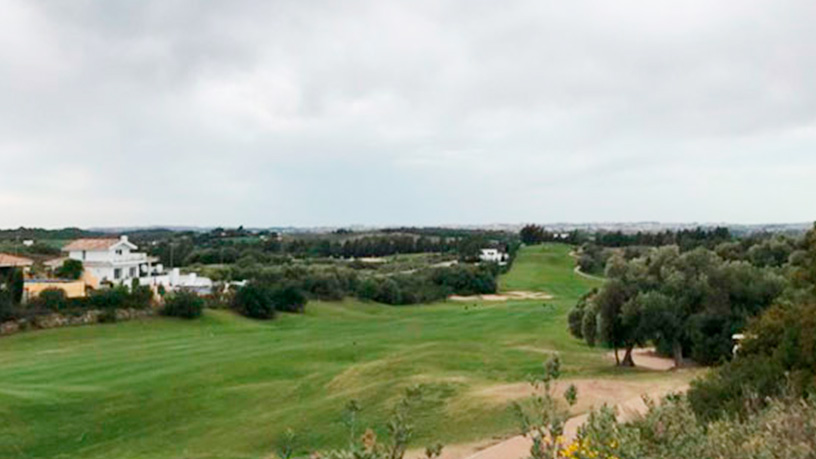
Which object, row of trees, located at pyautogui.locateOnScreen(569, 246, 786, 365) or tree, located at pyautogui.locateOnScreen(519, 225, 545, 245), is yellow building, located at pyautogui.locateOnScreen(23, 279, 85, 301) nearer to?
row of trees, located at pyautogui.locateOnScreen(569, 246, 786, 365)

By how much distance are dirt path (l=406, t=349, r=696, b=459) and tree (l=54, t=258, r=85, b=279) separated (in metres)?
49.0

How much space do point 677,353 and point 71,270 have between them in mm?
49013

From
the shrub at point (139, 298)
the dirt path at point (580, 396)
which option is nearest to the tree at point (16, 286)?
the shrub at point (139, 298)

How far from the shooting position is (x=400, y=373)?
28203mm

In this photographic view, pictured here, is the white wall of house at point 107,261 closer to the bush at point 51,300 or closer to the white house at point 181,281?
the white house at point 181,281

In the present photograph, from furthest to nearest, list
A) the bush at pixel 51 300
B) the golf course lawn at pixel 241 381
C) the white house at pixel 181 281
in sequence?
1. the white house at pixel 181 281
2. the bush at pixel 51 300
3. the golf course lawn at pixel 241 381

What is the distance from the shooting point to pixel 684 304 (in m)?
29.5

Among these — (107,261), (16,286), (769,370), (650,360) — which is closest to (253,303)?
(16,286)

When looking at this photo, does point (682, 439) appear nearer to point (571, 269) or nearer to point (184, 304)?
point (184, 304)

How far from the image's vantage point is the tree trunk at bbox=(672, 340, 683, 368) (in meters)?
29.6

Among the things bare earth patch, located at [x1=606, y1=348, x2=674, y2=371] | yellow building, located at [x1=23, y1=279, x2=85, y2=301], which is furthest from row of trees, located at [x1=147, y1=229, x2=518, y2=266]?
bare earth patch, located at [x1=606, y1=348, x2=674, y2=371]

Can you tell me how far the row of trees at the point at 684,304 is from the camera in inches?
1141

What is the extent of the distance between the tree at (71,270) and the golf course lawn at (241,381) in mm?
11538

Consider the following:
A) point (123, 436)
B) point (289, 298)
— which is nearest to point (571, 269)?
point (289, 298)
